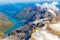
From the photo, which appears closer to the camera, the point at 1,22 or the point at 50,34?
the point at 50,34

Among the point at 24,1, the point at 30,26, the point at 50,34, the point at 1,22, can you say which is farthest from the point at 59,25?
the point at 1,22

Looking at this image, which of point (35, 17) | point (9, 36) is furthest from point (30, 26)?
point (9, 36)

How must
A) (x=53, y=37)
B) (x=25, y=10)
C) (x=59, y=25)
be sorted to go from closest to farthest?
(x=53, y=37), (x=59, y=25), (x=25, y=10)

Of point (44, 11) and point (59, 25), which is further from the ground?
point (44, 11)

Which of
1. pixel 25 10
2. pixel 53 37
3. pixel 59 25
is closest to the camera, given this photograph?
pixel 53 37

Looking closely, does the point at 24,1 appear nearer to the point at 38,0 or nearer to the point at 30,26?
the point at 38,0

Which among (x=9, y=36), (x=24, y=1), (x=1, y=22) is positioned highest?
(x=24, y=1)

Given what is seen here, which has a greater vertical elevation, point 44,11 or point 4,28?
point 44,11

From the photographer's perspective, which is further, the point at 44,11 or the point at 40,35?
the point at 44,11

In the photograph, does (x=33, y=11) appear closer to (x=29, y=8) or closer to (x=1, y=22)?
(x=29, y=8)
